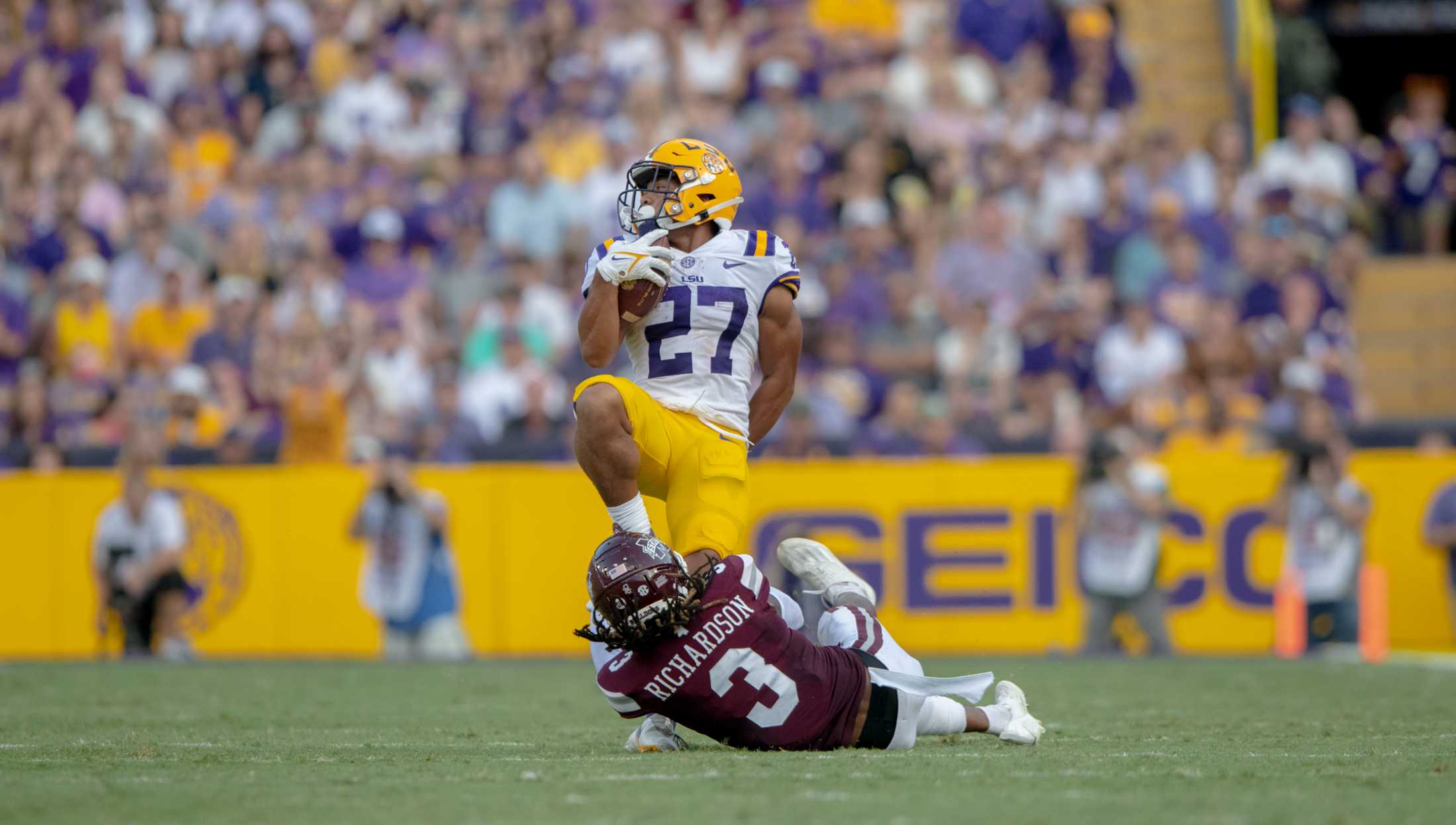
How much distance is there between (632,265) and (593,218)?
912cm

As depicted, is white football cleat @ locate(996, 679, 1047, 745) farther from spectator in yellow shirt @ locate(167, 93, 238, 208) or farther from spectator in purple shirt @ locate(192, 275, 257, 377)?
spectator in yellow shirt @ locate(167, 93, 238, 208)

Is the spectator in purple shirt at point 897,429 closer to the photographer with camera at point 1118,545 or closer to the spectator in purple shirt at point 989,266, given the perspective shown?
the photographer with camera at point 1118,545

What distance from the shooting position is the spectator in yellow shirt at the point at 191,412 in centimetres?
1405

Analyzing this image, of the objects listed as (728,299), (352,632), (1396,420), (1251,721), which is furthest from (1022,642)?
(728,299)

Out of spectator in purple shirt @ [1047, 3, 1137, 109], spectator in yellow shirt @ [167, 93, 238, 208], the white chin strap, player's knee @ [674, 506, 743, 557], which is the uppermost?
spectator in purple shirt @ [1047, 3, 1137, 109]

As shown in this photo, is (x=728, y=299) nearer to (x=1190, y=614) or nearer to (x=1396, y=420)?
(x=1190, y=614)

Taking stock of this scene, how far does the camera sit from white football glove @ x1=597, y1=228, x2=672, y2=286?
6.77m

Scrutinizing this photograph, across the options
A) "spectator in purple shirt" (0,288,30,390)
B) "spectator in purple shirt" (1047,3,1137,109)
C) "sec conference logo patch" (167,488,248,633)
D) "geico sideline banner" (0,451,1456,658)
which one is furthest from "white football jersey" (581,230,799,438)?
"spectator in purple shirt" (1047,3,1137,109)

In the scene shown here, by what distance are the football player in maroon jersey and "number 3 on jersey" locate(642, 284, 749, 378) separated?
1.03 m

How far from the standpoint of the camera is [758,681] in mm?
5973

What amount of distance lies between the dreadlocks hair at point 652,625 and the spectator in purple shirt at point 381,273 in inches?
387

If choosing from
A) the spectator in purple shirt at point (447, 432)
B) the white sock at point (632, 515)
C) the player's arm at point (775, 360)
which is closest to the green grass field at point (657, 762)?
the white sock at point (632, 515)

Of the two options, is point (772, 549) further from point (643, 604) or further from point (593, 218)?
point (643, 604)

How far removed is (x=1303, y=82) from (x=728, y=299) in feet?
41.9
